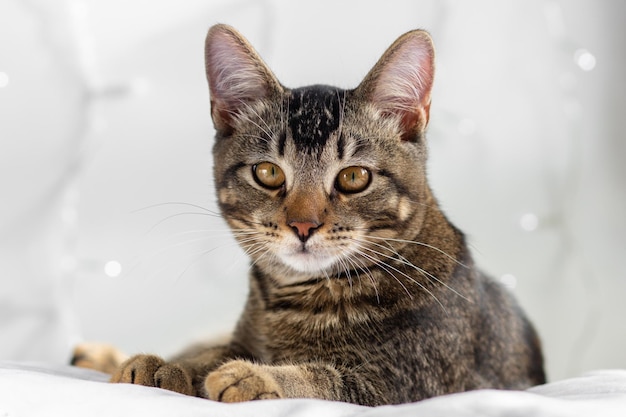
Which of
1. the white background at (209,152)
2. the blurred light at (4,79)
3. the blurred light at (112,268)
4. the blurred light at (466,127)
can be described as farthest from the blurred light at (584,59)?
the blurred light at (4,79)

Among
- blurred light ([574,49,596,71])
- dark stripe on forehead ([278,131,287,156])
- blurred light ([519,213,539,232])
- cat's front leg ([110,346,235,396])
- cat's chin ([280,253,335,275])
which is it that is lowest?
cat's front leg ([110,346,235,396])

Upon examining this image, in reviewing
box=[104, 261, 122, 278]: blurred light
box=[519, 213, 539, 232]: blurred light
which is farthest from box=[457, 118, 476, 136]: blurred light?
box=[104, 261, 122, 278]: blurred light

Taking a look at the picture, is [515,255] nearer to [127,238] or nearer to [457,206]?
[457,206]

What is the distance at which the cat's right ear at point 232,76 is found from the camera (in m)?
1.49

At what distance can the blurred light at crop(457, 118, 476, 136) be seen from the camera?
2.27 meters

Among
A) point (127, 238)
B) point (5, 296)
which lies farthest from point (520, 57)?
point (5, 296)

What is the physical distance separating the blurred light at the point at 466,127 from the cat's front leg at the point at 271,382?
121 centimetres

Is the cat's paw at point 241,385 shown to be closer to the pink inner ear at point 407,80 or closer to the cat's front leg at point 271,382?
the cat's front leg at point 271,382

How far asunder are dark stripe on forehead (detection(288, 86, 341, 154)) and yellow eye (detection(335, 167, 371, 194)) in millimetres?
66

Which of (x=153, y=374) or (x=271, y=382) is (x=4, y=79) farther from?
(x=271, y=382)

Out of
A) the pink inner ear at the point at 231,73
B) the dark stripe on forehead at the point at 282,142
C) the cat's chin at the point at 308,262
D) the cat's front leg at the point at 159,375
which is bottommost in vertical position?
the cat's front leg at the point at 159,375

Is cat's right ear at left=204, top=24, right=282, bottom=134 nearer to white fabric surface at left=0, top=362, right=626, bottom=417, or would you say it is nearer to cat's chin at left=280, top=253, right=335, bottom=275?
cat's chin at left=280, top=253, right=335, bottom=275

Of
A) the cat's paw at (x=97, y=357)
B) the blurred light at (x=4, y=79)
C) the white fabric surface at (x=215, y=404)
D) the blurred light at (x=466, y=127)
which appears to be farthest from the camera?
the blurred light at (x=466, y=127)

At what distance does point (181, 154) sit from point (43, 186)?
410 mm
